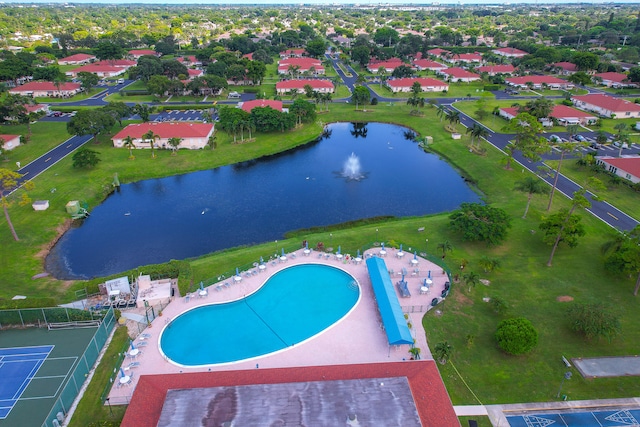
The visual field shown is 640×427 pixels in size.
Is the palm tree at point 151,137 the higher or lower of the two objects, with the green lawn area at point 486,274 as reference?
higher

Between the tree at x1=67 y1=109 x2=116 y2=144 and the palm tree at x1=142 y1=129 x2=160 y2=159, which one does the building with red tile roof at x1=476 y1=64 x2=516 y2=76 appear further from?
the tree at x1=67 y1=109 x2=116 y2=144

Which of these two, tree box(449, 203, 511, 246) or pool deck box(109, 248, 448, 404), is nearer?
pool deck box(109, 248, 448, 404)

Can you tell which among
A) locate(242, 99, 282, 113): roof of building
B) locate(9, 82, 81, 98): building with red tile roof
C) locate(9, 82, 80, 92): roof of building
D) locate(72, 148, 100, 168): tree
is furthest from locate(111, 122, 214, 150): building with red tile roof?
locate(9, 82, 80, 92): roof of building

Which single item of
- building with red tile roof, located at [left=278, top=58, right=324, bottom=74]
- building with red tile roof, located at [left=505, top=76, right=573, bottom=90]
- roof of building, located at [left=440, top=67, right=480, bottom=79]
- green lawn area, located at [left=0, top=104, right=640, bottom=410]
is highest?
building with red tile roof, located at [left=278, top=58, right=324, bottom=74]

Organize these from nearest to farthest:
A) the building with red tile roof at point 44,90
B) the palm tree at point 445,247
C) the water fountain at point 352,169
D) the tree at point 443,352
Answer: the tree at point 443,352 < the palm tree at point 445,247 < the water fountain at point 352,169 < the building with red tile roof at point 44,90

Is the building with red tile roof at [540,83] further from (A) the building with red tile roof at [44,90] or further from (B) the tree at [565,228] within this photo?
(A) the building with red tile roof at [44,90]

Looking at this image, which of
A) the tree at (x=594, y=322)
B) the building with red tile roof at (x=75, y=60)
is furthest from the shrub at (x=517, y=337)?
the building with red tile roof at (x=75, y=60)

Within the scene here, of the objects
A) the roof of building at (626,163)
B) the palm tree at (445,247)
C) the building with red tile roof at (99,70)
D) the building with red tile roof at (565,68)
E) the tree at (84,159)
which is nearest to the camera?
the palm tree at (445,247)
